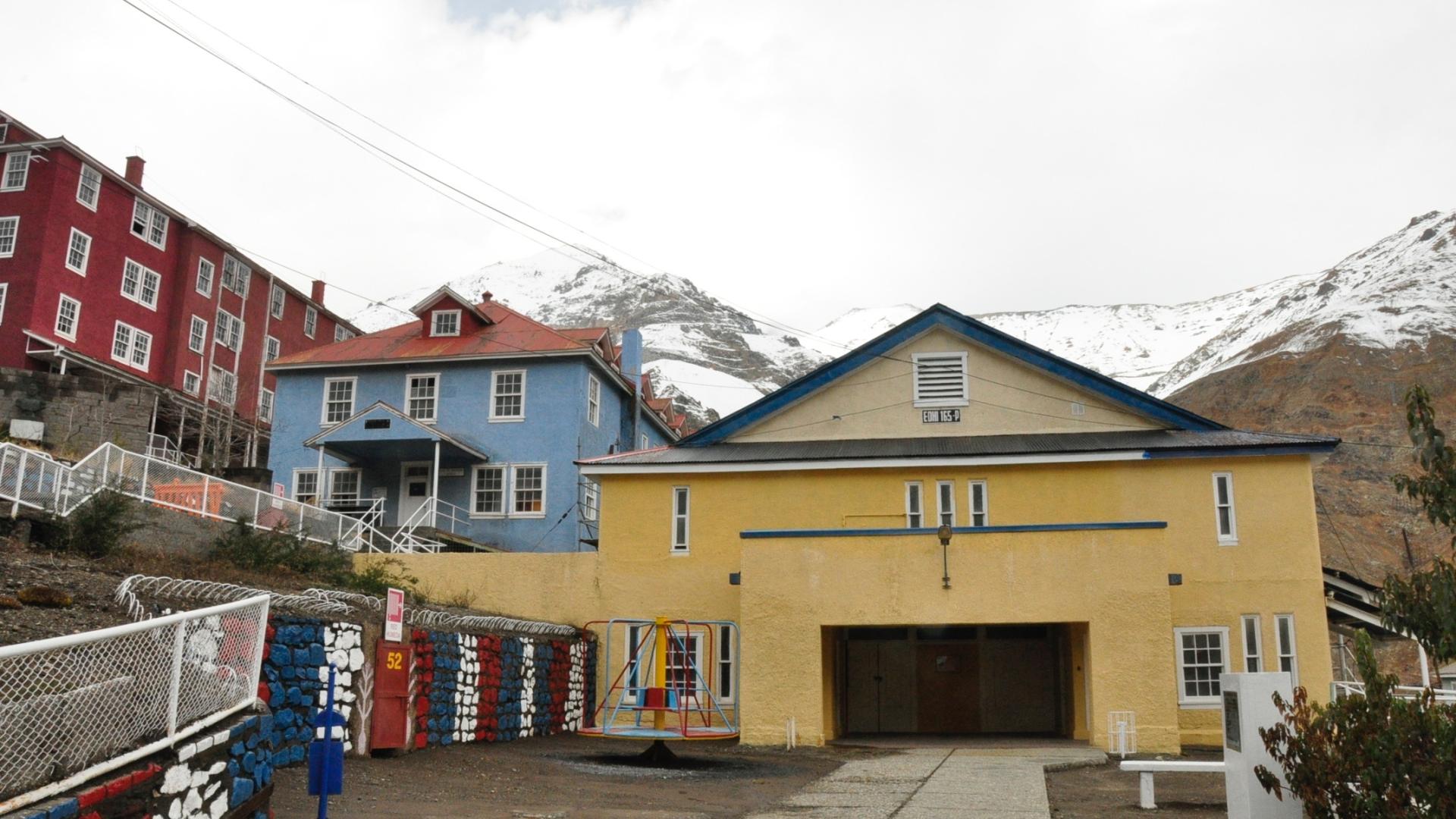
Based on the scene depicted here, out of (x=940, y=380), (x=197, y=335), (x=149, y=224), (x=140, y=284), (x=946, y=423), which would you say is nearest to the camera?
(x=946, y=423)

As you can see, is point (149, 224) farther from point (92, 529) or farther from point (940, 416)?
point (940, 416)

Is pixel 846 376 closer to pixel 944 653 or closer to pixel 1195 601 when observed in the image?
pixel 944 653

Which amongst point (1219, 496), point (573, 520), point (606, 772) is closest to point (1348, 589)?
point (1219, 496)

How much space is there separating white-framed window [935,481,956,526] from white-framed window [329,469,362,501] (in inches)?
708

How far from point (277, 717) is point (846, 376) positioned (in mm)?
15567

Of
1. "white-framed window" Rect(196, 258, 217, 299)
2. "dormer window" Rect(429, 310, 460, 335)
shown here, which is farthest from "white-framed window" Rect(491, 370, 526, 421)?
"white-framed window" Rect(196, 258, 217, 299)

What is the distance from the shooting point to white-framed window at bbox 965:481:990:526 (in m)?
23.0

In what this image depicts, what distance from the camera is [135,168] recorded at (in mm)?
43281

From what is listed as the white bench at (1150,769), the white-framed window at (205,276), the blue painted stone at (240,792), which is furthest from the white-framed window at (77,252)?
the white bench at (1150,769)

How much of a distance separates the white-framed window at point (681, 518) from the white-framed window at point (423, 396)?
40.3 ft

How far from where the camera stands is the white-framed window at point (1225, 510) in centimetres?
2223

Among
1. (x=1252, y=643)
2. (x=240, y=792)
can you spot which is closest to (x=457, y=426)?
(x=1252, y=643)

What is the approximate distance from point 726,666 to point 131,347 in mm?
28929

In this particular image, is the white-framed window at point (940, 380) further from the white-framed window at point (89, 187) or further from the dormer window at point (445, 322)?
the white-framed window at point (89, 187)
